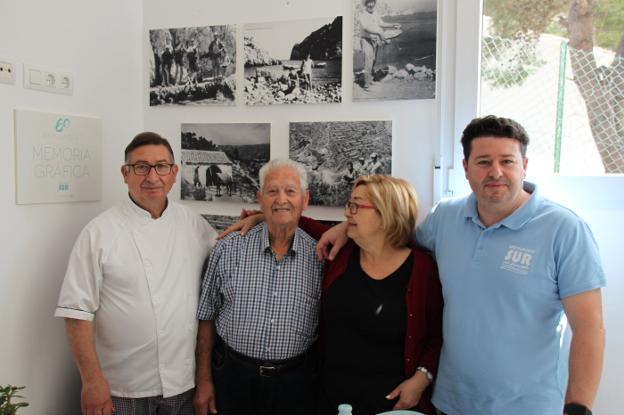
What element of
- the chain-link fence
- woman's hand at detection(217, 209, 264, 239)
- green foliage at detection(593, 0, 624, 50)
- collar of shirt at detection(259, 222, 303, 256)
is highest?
green foliage at detection(593, 0, 624, 50)

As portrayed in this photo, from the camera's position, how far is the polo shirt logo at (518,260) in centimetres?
130

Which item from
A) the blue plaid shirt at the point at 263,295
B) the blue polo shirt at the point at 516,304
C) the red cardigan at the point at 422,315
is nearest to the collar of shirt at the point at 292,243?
the blue plaid shirt at the point at 263,295

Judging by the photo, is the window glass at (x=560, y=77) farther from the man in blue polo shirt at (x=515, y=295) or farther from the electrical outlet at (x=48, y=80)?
the electrical outlet at (x=48, y=80)

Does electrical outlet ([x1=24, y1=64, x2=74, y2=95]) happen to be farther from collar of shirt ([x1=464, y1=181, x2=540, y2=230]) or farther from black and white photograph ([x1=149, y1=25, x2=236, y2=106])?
collar of shirt ([x1=464, y1=181, x2=540, y2=230])

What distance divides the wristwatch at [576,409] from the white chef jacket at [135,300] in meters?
1.22

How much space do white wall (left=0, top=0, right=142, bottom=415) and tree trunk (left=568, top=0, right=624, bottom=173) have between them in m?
1.91

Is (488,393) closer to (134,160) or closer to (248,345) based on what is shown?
(248,345)

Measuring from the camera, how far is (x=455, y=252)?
145 cm

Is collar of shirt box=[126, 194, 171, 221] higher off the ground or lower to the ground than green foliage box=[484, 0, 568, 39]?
lower

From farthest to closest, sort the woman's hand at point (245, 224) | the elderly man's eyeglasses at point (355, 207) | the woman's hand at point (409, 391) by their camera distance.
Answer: the woman's hand at point (245, 224) < the elderly man's eyeglasses at point (355, 207) < the woman's hand at point (409, 391)

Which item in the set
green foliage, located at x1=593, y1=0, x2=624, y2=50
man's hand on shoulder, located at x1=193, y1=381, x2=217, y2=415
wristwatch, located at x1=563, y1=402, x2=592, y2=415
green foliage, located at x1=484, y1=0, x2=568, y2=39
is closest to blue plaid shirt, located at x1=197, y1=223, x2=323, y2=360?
man's hand on shoulder, located at x1=193, y1=381, x2=217, y2=415

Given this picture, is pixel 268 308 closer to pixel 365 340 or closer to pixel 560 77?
pixel 365 340

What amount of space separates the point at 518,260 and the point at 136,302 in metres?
1.26

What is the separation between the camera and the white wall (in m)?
1.66
